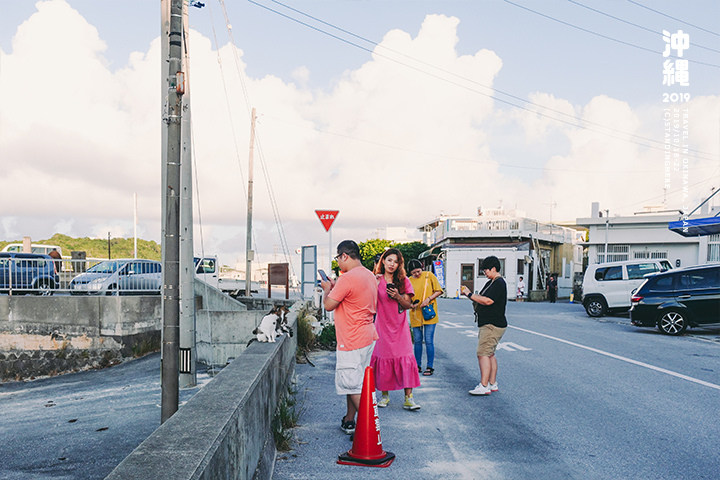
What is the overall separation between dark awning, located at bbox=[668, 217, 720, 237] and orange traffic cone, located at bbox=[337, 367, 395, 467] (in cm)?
1730

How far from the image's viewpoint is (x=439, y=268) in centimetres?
3531

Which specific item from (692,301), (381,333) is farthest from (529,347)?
(381,333)

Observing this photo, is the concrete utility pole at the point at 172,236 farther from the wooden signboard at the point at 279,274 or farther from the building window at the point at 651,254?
the building window at the point at 651,254

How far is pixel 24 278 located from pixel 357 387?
50.8 ft

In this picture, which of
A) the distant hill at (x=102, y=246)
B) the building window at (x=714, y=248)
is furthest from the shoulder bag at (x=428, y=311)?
the distant hill at (x=102, y=246)

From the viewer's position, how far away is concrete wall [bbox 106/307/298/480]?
7.61ft

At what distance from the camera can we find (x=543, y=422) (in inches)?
235

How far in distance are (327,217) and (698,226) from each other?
12.4 metres

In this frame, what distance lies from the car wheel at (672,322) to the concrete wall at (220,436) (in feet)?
40.4

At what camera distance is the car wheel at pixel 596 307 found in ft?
66.1

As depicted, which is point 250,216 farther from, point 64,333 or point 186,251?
point 186,251

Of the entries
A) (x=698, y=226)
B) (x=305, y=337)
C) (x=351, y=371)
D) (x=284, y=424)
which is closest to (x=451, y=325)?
(x=305, y=337)

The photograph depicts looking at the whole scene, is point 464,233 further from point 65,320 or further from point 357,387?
point 357,387

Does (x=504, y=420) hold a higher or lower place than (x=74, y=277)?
lower
